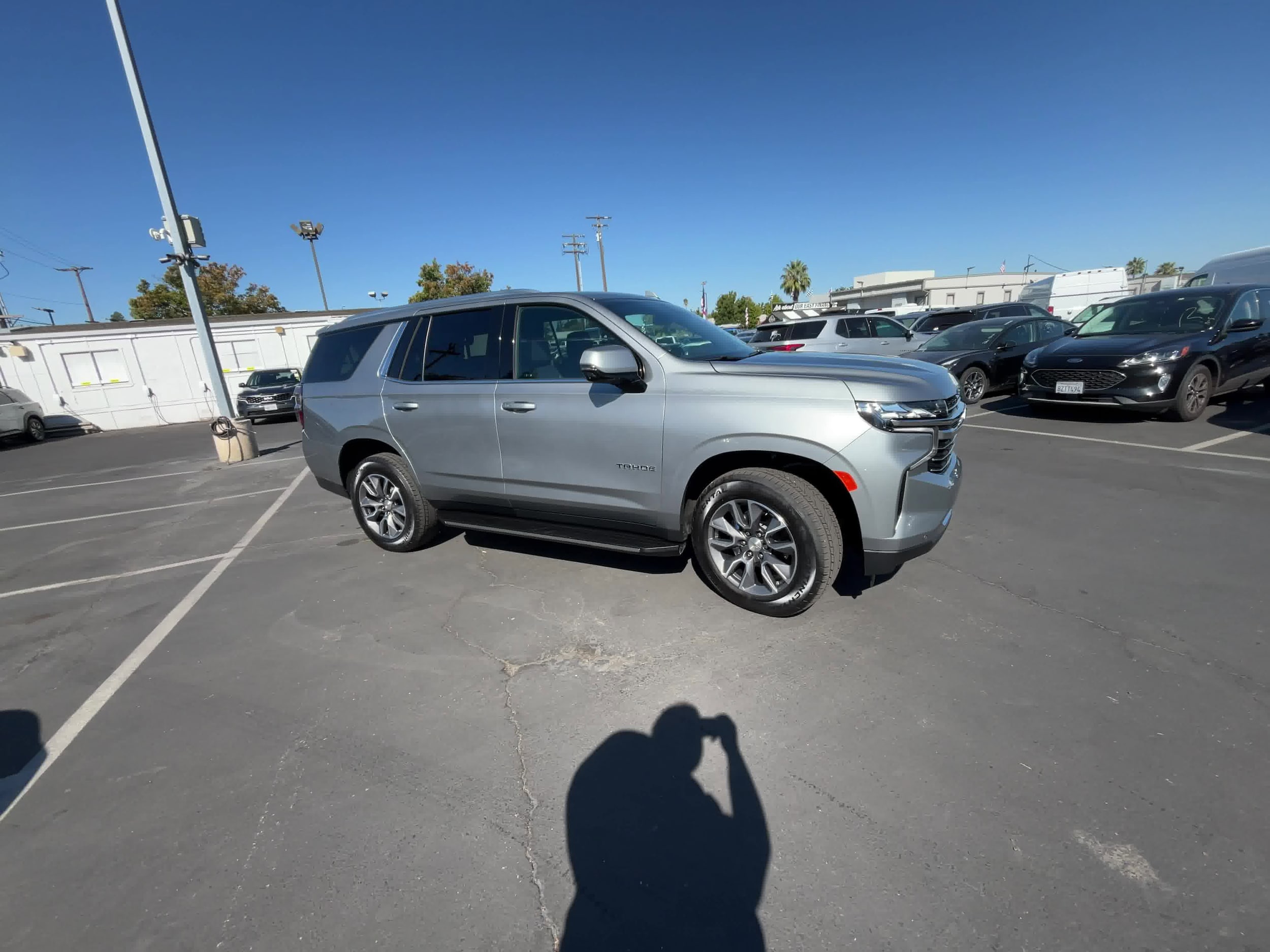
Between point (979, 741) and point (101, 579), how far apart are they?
6415mm

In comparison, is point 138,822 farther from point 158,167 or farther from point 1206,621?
point 158,167

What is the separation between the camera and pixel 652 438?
10.8 ft

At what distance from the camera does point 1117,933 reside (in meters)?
1.56

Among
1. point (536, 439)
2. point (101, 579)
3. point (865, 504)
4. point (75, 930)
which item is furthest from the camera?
point (101, 579)

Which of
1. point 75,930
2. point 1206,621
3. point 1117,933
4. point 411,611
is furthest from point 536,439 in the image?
point 1206,621

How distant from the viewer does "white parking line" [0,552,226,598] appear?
4.49 metres

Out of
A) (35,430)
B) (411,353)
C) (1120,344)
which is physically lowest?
(35,430)

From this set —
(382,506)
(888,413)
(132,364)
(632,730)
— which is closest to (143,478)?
(382,506)

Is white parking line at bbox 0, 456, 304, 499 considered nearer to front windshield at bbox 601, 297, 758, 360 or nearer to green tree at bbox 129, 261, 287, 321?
front windshield at bbox 601, 297, 758, 360

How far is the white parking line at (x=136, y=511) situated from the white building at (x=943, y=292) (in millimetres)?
49903

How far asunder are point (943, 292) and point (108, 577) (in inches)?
Answer: 2405

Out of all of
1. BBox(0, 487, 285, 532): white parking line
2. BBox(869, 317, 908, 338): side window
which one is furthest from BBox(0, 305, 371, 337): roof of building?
BBox(869, 317, 908, 338): side window

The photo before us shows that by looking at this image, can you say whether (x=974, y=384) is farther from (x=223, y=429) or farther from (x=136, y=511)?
(x=223, y=429)

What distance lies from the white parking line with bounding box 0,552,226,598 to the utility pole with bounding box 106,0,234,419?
6.35m
